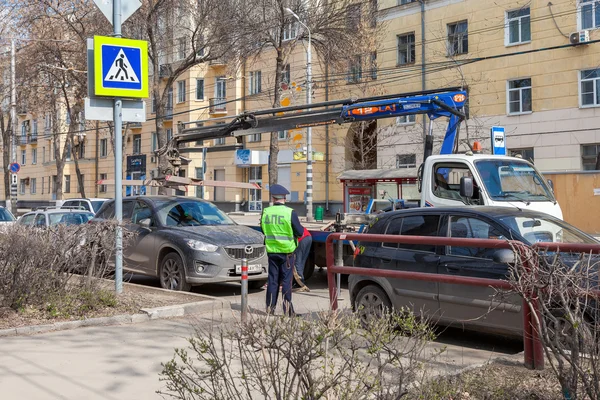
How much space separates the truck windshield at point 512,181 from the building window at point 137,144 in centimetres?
4368

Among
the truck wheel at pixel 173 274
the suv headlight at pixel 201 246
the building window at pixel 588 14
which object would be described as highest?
the building window at pixel 588 14

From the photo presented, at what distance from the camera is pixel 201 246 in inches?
432

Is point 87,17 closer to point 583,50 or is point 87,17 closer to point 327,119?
point 327,119

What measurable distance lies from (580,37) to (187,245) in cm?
2149

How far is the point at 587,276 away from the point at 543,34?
86.7 ft

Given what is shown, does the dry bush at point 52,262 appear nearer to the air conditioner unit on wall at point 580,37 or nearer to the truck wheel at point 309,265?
the truck wheel at point 309,265

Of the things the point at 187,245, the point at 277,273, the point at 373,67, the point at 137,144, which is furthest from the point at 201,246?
the point at 137,144

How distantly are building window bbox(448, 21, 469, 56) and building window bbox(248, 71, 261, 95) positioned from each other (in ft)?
45.2

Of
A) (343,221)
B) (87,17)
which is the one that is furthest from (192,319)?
(87,17)

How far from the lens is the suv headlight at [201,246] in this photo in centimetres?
1094

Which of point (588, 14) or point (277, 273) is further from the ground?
point (588, 14)

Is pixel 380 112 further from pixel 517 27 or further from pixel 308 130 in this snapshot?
pixel 517 27

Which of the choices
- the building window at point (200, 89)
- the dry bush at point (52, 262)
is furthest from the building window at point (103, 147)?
the dry bush at point (52, 262)

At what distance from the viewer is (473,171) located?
10898mm
